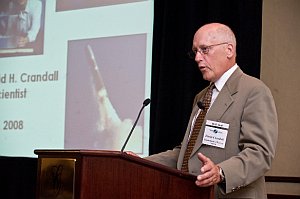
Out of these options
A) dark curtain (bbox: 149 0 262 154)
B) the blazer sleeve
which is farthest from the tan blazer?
dark curtain (bbox: 149 0 262 154)

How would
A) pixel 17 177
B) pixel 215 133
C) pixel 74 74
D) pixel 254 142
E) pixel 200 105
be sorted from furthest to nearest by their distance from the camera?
pixel 17 177 < pixel 74 74 < pixel 200 105 < pixel 215 133 < pixel 254 142

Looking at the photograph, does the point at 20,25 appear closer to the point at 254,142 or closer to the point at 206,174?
the point at 254,142

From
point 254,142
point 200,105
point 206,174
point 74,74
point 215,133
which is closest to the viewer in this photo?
point 206,174

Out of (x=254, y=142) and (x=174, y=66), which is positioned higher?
(x=174, y=66)

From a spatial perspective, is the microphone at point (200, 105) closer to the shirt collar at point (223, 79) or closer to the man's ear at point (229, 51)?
the shirt collar at point (223, 79)

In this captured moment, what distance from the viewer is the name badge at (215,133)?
6.98 ft

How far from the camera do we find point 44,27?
432cm

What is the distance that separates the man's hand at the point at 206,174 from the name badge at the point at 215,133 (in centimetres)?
32

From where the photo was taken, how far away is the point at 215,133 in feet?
7.06

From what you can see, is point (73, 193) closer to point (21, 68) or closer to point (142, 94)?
point (142, 94)

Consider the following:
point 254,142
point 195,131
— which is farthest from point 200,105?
point 254,142

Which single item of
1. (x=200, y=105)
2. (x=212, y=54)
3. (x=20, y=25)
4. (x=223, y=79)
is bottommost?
(x=200, y=105)

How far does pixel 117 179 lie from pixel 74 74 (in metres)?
2.43

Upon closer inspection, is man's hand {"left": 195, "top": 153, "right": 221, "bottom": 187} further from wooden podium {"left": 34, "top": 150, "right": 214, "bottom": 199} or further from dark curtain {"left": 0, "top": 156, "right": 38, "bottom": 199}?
dark curtain {"left": 0, "top": 156, "right": 38, "bottom": 199}
